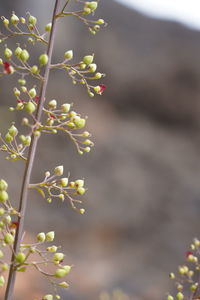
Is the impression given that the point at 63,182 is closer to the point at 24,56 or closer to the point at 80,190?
the point at 80,190

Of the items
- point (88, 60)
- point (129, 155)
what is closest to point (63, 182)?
point (88, 60)

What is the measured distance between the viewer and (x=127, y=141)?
15781mm

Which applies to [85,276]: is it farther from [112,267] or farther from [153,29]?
[153,29]

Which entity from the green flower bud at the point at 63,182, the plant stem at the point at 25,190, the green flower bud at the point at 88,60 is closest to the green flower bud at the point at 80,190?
the green flower bud at the point at 63,182

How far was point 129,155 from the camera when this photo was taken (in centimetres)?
1577

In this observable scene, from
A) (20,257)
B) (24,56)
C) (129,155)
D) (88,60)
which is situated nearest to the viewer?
(20,257)

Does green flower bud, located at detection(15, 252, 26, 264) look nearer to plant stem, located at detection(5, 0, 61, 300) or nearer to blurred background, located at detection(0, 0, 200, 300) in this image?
plant stem, located at detection(5, 0, 61, 300)

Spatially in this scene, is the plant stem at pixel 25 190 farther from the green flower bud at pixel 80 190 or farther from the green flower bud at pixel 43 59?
the green flower bud at pixel 80 190

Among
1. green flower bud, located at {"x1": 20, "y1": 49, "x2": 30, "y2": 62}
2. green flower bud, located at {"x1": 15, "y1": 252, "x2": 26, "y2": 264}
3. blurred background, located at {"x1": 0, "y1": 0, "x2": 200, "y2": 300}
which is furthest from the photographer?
blurred background, located at {"x1": 0, "y1": 0, "x2": 200, "y2": 300}

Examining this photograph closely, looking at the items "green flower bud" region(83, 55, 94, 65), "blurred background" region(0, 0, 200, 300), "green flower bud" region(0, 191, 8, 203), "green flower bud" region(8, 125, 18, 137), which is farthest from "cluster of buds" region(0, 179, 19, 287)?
"blurred background" region(0, 0, 200, 300)

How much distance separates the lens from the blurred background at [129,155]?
14000mm

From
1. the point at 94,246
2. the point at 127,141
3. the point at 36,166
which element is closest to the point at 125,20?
the point at 127,141

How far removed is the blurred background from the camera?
1400 centimetres

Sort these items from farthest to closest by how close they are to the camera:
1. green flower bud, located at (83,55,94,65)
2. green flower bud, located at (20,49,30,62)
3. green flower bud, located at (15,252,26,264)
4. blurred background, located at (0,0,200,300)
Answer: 1. blurred background, located at (0,0,200,300)
2. green flower bud, located at (83,55,94,65)
3. green flower bud, located at (20,49,30,62)
4. green flower bud, located at (15,252,26,264)
